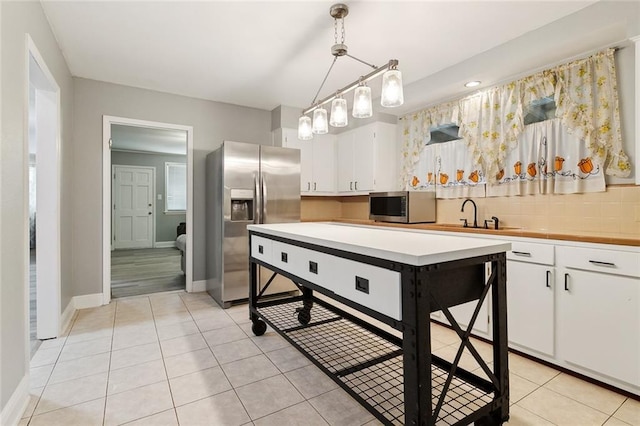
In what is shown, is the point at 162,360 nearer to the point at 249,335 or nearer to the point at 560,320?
the point at 249,335

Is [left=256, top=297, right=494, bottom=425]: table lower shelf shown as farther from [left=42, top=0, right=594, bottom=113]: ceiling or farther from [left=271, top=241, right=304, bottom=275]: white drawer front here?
[left=42, top=0, right=594, bottom=113]: ceiling

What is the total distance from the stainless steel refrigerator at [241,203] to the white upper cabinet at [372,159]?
90 centimetres

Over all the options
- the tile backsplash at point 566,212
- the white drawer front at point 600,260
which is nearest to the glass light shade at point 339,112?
the white drawer front at point 600,260

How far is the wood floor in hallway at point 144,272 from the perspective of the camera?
14.0 feet

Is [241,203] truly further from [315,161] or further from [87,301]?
[87,301]

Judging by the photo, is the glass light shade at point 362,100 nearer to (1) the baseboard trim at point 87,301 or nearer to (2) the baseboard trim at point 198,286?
(2) the baseboard trim at point 198,286

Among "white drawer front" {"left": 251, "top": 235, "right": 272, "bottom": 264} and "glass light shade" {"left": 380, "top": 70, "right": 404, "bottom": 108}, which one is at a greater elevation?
"glass light shade" {"left": 380, "top": 70, "right": 404, "bottom": 108}

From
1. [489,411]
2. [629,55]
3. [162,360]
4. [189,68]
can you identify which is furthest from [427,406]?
[189,68]

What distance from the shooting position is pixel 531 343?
7.42 ft

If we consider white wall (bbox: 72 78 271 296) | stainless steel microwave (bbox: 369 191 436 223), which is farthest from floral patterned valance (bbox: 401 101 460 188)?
white wall (bbox: 72 78 271 296)

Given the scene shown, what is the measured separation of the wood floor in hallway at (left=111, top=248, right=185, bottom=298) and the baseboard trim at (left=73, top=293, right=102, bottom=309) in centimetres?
34

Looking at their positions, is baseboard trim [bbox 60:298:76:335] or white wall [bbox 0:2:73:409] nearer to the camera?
white wall [bbox 0:2:73:409]

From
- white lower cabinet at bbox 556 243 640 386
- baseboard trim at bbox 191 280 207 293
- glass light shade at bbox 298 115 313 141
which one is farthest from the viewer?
baseboard trim at bbox 191 280 207 293

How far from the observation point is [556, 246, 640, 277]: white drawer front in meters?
1.84
